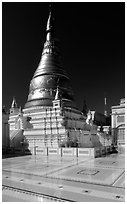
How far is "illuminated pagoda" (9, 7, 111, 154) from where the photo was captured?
20.9 metres

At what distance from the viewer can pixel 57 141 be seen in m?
20.0

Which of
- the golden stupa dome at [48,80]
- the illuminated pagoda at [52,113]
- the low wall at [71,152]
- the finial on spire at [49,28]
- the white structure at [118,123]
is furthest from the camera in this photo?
the finial on spire at [49,28]

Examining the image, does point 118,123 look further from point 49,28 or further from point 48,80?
point 49,28

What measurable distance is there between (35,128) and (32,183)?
15639mm

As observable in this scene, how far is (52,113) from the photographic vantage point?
23.5 meters

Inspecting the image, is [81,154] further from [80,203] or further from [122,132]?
[122,132]

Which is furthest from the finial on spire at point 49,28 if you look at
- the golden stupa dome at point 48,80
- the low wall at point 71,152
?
the low wall at point 71,152

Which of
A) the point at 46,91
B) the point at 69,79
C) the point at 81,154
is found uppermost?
the point at 69,79

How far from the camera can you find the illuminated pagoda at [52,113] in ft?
68.5

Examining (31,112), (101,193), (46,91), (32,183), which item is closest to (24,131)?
(31,112)

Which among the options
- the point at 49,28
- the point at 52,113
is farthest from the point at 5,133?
the point at 49,28

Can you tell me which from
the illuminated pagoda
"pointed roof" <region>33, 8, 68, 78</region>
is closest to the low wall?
the illuminated pagoda

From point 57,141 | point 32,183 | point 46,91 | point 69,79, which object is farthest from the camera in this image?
point 69,79

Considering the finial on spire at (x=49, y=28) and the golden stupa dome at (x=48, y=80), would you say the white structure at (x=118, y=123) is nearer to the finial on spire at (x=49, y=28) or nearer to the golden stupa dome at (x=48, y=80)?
the golden stupa dome at (x=48, y=80)
